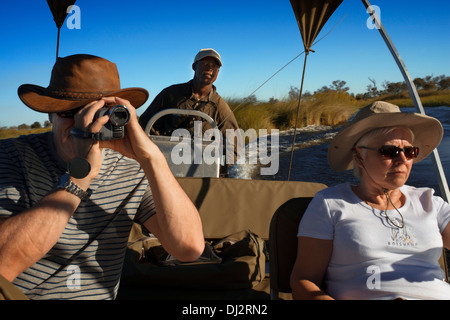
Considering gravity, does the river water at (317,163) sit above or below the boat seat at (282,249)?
above

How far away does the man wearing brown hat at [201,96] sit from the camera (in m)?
4.75

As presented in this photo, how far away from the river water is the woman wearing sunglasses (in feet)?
15.3

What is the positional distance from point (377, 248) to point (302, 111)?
7.38 meters

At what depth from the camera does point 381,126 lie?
1937 mm

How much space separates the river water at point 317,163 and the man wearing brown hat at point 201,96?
212 cm

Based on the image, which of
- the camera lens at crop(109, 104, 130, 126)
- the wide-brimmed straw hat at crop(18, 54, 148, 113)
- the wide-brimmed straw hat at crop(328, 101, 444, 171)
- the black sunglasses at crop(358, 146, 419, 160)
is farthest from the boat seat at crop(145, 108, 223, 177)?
the camera lens at crop(109, 104, 130, 126)

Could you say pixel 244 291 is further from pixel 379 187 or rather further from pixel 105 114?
pixel 105 114

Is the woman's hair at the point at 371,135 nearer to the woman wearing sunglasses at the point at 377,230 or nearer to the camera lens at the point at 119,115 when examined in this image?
the woman wearing sunglasses at the point at 377,230

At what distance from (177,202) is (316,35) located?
3.42 meters

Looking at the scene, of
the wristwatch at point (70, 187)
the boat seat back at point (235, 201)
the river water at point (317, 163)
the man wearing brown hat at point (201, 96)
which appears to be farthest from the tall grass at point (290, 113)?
the wristwatch at point (70, 187)

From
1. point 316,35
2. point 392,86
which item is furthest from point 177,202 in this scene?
point 392,86

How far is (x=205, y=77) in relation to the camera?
4.77 metres

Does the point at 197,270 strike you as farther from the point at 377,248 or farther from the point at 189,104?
the point at 189,104

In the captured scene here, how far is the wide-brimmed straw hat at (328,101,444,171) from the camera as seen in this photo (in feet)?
6.22
